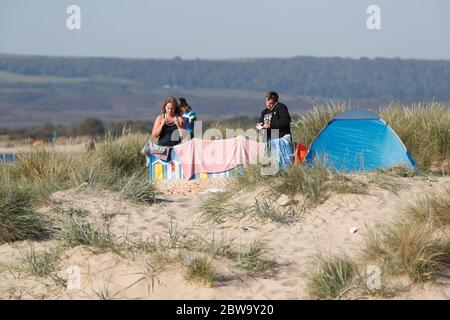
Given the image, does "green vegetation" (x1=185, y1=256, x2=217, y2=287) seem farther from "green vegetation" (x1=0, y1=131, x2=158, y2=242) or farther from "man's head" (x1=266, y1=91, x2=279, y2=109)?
"man's head" (x1=266, y1=91, x2=279, y2=109)

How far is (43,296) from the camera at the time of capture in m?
7.50

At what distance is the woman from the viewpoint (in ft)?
40.7

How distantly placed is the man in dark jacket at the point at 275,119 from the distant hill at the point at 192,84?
66428mm

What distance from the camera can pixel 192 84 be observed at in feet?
397

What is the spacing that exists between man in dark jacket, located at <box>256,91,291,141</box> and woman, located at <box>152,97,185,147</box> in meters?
1.13

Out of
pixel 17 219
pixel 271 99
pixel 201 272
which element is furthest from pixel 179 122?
pixel 201 272

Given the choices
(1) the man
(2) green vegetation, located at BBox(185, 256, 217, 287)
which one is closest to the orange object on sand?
(1) the man

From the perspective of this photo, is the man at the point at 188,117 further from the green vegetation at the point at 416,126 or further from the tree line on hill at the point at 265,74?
the tree line on hill at the point at 265,74

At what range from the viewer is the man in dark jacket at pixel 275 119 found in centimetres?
1182

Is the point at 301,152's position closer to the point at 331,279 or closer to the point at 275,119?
the point at 275,119

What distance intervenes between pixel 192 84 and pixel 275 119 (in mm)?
109640

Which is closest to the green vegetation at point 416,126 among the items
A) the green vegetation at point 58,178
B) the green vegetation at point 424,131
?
the green vegetation at point 424,131

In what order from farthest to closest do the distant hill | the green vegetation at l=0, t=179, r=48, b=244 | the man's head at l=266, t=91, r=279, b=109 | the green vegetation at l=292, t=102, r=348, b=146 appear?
the distant hill → the green vegetation at l=292, t=102, r=348, b=146 → the man's head at l=266, t=91, r=279, b=109 → the green vegetation at l=0, t=179, r=48, b=244

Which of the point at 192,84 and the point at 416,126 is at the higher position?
the point at 416,126
